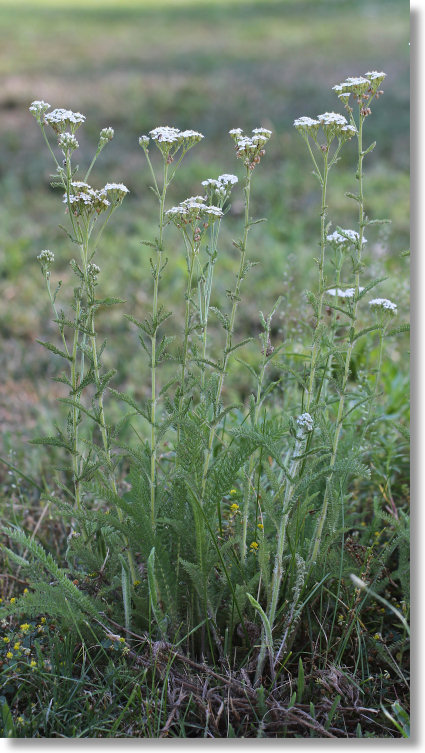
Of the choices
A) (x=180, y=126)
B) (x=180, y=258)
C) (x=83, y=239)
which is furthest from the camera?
(x=180, y=126)

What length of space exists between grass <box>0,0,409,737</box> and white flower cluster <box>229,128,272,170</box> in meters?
0.84

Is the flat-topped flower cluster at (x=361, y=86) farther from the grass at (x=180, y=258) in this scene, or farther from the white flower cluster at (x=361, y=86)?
the grass at (x=180, y=258)

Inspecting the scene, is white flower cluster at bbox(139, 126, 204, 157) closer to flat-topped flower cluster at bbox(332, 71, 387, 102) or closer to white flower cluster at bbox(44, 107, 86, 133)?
white flower cluster at bbox(44, 107, 86, 133)

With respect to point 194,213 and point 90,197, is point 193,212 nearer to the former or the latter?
point 194,213

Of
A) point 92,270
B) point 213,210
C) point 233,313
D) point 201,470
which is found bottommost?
point 201,470

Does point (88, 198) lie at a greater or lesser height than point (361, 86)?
lesser

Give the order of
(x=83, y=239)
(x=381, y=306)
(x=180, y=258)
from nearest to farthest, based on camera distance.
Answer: (x=83, y=239)
(x=381, y=306)
(x=180, y=258)

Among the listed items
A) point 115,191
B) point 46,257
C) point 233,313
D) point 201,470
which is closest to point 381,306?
point 233,313

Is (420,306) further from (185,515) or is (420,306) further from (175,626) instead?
(175,626)

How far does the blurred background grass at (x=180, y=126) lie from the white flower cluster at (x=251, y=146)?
103 cm

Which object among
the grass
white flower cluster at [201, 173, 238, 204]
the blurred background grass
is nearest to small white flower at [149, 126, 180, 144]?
white flower cluster at [201, 173, 238, 204]

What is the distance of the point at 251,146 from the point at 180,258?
3.12 m

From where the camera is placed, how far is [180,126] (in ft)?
22.3

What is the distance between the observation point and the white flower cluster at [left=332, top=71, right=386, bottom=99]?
1.49 m
